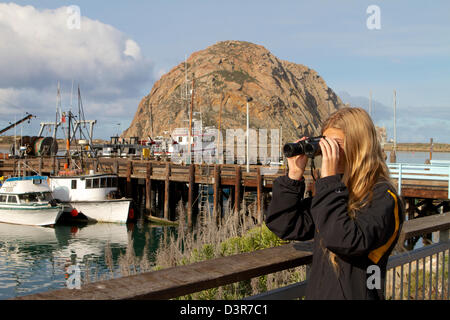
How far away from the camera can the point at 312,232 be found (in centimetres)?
242

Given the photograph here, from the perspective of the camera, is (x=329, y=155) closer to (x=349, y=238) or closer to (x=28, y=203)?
(x=349, y=238)

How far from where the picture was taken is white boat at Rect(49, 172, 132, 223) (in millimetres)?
26906

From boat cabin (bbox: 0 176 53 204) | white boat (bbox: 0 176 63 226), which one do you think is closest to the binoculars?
white boat (bbox: 0 176 63 226)

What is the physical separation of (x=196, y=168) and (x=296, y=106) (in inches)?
4699

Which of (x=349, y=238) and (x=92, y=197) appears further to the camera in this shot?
(x=92, y=197)

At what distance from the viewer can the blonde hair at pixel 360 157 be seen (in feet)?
6.66

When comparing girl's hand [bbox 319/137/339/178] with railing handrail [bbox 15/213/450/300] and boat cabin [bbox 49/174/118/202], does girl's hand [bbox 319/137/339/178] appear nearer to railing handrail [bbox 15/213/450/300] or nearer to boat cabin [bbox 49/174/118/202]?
railing handrail [bbox 15/213/450/300]

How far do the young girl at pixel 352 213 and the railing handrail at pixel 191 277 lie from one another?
1.10ft

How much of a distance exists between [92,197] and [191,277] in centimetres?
2712

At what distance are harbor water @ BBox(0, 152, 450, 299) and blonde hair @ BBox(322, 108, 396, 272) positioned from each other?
10375mm

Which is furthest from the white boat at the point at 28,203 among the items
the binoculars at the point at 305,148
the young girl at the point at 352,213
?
the young girl at the point at 352,213

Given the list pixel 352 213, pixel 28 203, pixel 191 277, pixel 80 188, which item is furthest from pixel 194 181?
pixel 352 213

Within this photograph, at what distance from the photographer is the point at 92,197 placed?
27.8 m
